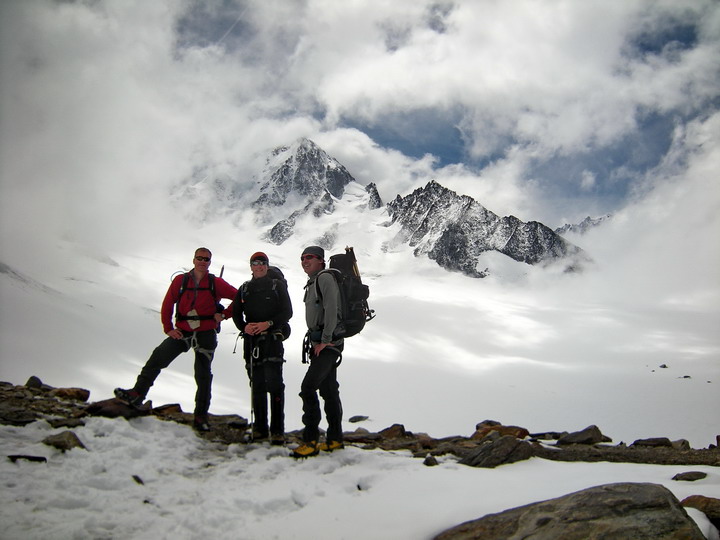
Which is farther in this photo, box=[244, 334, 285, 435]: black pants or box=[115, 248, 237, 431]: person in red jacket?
box=[115, 248, 237, 431]: person in red jacket

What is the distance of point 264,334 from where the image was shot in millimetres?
7543

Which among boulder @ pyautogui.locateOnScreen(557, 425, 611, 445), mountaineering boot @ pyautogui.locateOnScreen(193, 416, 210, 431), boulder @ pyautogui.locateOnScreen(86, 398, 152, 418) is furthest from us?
boulder @ pyautogui.locateOnScreen(557, 425, 611, 445)

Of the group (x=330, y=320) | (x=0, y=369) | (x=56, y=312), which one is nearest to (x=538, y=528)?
(x=330, y=320)

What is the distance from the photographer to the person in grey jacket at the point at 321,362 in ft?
21.4

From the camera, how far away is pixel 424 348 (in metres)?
102

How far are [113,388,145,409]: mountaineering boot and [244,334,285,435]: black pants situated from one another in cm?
203

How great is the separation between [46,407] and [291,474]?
5.25 m

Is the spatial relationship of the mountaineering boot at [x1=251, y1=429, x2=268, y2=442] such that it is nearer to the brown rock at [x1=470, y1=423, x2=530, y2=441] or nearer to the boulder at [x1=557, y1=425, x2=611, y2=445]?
the brown rock at [x1=470, y1=423, x2=530, y2=441]

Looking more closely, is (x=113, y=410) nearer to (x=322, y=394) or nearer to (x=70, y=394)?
(x=70, y=394)

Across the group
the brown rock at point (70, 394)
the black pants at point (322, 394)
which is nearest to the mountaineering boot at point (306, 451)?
the black pants at point (322, 394)

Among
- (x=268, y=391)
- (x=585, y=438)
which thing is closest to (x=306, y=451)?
(x=268, y=391)

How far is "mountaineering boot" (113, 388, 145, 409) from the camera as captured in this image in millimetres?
7391

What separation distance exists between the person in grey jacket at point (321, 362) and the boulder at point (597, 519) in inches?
121

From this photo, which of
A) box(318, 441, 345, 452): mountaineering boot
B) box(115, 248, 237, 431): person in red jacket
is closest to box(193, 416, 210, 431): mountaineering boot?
box(115, 248, 237, 431): person in red jacket
